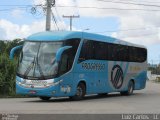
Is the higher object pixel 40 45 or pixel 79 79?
pixel 40 45

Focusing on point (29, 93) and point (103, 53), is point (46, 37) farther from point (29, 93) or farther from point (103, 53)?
point (103, 53)

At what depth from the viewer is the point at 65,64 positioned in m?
23.9

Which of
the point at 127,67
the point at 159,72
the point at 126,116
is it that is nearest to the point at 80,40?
the point at 127,67

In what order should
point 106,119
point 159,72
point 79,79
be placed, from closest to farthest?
point 106,119, point 79,79, point 159,72

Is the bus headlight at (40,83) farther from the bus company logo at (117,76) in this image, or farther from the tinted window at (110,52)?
the bus company logo at (117,76)

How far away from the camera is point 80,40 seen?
25016mm

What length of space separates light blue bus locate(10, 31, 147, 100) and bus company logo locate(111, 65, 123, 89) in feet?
1.60

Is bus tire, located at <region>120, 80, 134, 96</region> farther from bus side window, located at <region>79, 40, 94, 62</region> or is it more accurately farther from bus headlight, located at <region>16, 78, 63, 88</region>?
bus headlight, located at <region>16, 78, 63, 88</region>

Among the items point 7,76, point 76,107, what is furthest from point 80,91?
point 7,76

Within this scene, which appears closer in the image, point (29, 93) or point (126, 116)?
point (126, 116)

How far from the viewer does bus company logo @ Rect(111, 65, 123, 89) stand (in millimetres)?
29558

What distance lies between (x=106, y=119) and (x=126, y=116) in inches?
28.4

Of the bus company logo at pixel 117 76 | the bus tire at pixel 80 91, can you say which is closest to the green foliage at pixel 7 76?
the bus company logo at pixel 117 76

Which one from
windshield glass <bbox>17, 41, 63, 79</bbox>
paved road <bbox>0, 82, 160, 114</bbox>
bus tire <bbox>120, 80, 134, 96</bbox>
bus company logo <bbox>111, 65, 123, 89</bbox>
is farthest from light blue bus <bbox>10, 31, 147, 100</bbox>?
bus tire <bbox>120, 80, 134, 96</bbox>
